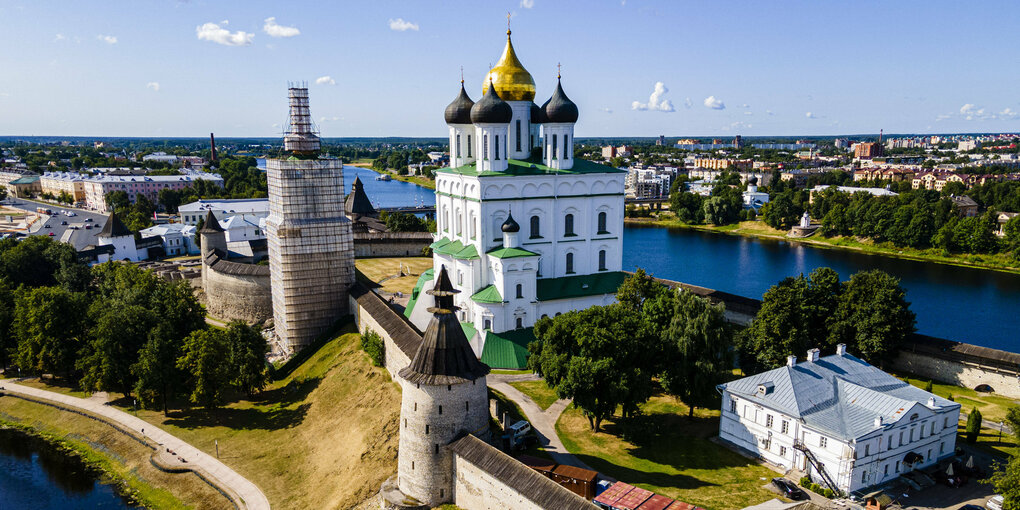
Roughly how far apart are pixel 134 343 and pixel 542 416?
22.7m

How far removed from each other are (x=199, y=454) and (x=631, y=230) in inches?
3191

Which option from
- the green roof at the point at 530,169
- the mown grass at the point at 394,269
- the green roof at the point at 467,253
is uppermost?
the green roof at the point at 530,169

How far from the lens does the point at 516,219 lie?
3434 cm

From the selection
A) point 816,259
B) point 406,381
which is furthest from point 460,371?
point 816,259

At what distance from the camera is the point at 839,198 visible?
91.4 m

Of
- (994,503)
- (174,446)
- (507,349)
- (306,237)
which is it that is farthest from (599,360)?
(306,237)

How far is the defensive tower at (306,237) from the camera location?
37469 mm


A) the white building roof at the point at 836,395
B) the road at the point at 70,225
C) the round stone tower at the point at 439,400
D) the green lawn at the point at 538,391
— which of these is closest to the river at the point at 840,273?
the white building roof at the point at 836,395

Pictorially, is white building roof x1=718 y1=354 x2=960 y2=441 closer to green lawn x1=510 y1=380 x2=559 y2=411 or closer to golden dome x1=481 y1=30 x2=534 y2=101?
green lawn x1=510 y1=380 x2=559 y2=411

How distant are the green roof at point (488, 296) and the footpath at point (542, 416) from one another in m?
3.73

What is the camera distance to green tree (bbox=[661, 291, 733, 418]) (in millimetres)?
25281

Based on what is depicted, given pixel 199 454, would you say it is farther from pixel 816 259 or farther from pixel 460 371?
pixel 816 259

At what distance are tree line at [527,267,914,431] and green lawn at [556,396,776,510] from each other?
81 cm

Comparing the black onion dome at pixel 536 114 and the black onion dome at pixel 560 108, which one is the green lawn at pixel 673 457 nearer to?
the black onion dome at pixel 560 108
